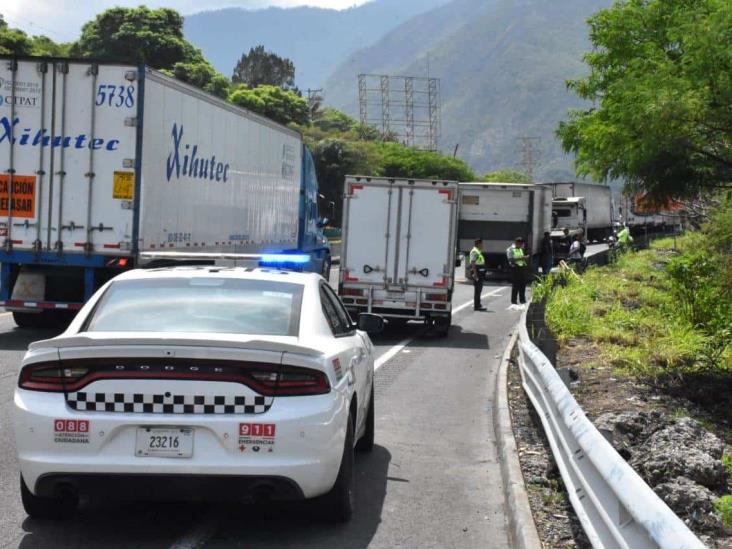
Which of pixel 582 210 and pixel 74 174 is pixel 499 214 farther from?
pixel 582 210

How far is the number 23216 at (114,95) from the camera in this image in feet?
50.2

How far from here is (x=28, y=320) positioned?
56.3 ft

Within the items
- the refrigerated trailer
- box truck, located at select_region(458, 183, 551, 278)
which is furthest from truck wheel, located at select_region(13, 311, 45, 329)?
box truck, located at select_region(458, 183, 551, 278)

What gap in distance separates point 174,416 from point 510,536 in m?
2.23

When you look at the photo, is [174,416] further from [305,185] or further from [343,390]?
[305,185]

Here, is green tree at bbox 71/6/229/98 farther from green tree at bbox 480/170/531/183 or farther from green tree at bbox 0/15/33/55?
green tree at bbox 480/170/531/183

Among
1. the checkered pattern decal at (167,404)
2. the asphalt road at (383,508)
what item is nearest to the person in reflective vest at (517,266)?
the asphalt road at (383,508)

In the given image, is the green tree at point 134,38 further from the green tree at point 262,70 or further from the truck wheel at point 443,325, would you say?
the truck wheel at point 443,325

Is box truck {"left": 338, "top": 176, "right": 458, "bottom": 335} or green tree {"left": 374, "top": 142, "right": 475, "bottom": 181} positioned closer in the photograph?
box truck {"left": 338, "top": 176, "right": 458, "bottom": 335}

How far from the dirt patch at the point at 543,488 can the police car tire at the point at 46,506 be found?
2857 mm

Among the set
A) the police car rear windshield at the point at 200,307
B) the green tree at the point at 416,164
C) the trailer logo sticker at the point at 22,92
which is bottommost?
the police car rear windshield at the point at 200,307

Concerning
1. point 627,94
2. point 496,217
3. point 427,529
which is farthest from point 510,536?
point 496,217

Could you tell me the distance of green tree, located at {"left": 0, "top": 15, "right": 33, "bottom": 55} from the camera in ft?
221

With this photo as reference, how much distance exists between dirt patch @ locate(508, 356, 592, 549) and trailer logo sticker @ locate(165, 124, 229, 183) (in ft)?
26.8
